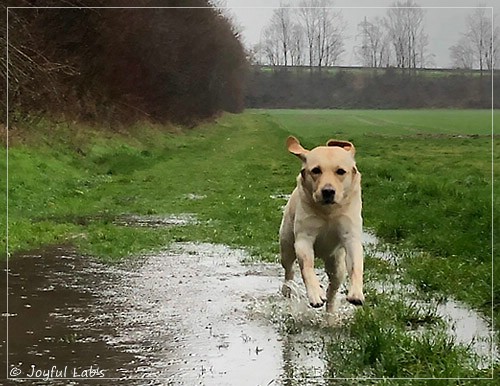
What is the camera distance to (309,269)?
4855mm

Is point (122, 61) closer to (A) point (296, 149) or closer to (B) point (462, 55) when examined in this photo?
(B) point (462, 55)

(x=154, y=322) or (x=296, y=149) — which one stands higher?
(x=296, y=149)

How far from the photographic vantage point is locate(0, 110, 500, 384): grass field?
5.65m

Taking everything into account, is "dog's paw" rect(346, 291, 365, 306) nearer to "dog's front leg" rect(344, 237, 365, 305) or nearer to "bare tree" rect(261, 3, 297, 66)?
"dog's front leg" rect(344, 237, 365, 305)

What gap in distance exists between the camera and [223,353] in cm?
500

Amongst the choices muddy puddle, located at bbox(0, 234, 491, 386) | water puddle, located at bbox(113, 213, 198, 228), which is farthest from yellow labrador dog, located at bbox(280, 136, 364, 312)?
water puddle, located at bbox(113, 213, 198, 228)

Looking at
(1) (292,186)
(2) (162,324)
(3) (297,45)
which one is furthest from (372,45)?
(1) (292,186)

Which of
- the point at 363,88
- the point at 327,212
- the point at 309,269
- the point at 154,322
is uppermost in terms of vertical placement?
the point at 363,88

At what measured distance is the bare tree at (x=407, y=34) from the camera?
5867 millimetres

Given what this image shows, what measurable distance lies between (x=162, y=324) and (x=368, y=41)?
2666 millimetres

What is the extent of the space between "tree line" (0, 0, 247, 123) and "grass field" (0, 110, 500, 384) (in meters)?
0.65

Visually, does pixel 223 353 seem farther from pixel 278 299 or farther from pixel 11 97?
pixel 11 97

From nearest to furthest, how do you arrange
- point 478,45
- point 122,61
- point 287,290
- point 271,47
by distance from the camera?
point 478,45 < point 287,290 < point 271,47 < point 122,61

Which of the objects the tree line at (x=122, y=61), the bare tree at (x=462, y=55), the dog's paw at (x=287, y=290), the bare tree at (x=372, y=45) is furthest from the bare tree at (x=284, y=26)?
the dog's paw at (x=287, y=290)
